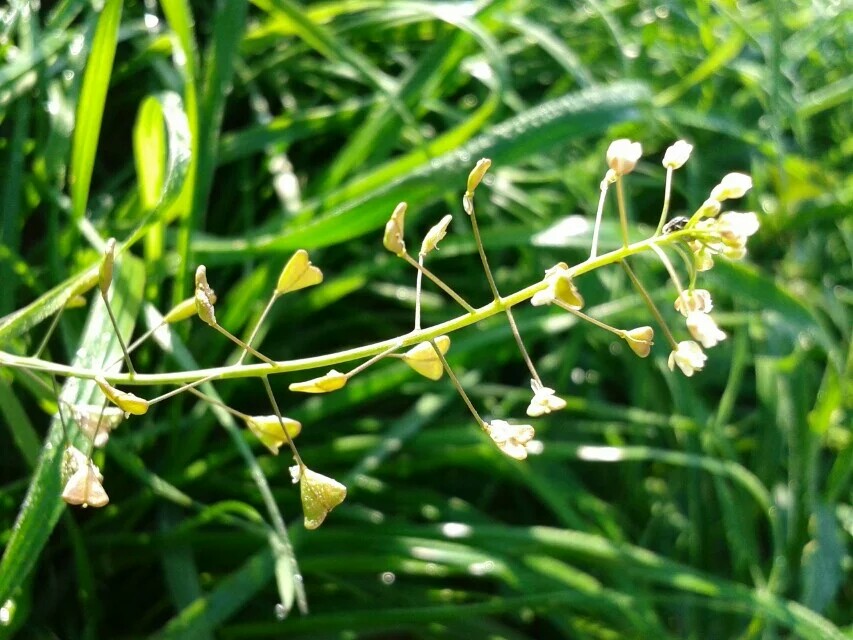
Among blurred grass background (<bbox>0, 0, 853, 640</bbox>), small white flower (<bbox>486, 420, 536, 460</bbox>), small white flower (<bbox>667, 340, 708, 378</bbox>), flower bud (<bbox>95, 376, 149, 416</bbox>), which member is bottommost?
blurred grass background (<bbox>0, 0, 853, 640</bbox>)

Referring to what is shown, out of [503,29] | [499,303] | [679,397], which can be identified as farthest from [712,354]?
[499,303]

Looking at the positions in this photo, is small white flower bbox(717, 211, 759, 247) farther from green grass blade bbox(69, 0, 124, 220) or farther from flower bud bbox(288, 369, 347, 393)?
green grass blade bbox(69, 0, 124, 220)

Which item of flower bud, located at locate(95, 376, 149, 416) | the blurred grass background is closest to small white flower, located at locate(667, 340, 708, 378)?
flower bud, located at locate(95, 376, 149, 416)

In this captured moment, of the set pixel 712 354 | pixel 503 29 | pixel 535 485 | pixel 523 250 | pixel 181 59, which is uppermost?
pixel 181 59

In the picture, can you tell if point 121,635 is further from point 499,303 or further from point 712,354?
point 712,354

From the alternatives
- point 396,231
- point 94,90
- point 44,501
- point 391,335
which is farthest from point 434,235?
point 391,335
